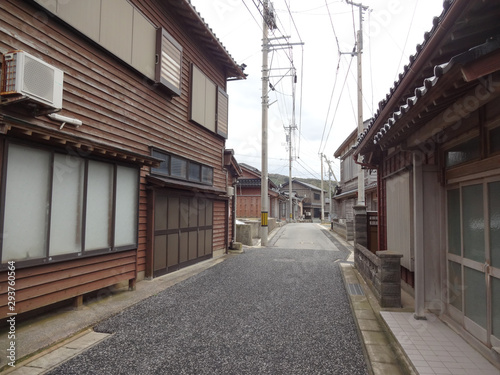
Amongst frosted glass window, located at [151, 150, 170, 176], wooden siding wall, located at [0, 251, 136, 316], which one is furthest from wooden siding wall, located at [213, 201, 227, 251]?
wooden siding wall, located at [0, 251, 136, 316]

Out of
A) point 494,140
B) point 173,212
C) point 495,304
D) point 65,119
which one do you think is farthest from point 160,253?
point 494,140

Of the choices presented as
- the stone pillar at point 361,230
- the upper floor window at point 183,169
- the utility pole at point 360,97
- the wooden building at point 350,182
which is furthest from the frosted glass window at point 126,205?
the wooden building at point 350,182

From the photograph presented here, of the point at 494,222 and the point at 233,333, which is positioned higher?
the point at 494,222

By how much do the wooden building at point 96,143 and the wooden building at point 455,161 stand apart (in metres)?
4.54

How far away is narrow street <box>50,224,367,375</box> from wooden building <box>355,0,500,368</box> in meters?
1.39

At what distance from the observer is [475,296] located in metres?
3.60

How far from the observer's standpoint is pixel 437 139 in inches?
174

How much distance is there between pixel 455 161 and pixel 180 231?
6.58 meters

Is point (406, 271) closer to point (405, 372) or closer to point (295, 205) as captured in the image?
point (405, 372)

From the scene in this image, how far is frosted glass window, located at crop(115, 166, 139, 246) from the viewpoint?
590 centimetres

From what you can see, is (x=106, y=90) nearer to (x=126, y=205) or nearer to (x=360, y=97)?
(x=126, y=205)

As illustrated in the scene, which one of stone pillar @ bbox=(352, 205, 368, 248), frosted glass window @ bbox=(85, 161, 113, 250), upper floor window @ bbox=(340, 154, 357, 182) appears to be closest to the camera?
frosted glass window @ bbox=(85, 161, 113, 250)

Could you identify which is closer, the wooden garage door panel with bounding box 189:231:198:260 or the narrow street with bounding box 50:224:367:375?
the narrow street with bounding box 50:224:367:375

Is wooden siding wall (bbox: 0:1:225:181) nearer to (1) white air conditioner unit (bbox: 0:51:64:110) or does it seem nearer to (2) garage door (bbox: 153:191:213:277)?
(1) white air conditioner unit (bbox: 0:51:64:110)
